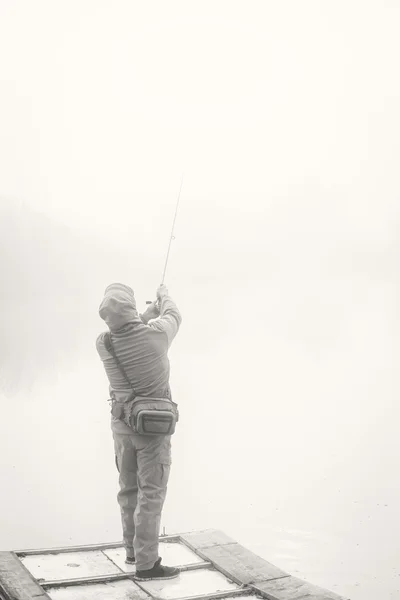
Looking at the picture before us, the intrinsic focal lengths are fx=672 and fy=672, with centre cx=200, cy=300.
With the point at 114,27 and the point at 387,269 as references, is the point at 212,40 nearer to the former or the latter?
the point at 114,27

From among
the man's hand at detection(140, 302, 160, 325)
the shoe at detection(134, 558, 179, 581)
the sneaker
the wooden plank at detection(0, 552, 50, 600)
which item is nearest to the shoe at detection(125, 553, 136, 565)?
the sneaker

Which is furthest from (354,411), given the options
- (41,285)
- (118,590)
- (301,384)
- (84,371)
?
(41,285)

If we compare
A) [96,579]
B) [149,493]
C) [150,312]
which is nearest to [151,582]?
[96,579]

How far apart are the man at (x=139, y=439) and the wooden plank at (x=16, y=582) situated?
0.39 meters

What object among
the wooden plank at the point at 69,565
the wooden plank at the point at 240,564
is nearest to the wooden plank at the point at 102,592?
the wooden plank at the point at 69,565

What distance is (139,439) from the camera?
2561 millimetres

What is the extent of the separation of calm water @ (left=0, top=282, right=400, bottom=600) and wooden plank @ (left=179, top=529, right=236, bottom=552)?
0.43 m

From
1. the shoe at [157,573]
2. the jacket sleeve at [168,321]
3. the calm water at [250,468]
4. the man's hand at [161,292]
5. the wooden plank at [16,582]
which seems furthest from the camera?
the calm water at [250,468]

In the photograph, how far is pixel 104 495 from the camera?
434 centimetres

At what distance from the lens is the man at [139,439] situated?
2496 millimetres

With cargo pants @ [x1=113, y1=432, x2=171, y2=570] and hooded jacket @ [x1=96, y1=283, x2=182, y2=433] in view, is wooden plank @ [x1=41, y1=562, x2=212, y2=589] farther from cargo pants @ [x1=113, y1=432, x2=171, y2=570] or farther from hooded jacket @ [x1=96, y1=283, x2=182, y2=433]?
hooded jacket @ [x1=96, y1=283, x2=182, y2=433]

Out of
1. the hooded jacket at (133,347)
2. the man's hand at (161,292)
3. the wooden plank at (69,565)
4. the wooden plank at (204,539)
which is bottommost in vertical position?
the wooden plank at (69,565)

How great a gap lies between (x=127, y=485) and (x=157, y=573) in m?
0.35

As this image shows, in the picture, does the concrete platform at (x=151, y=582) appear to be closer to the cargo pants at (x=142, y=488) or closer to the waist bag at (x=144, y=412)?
the cargo pants at (x=142, y=488)
